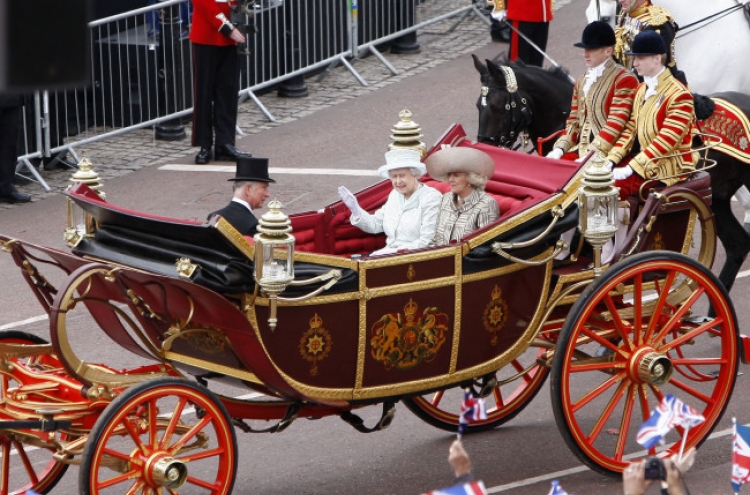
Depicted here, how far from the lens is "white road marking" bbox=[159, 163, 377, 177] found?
492 inches

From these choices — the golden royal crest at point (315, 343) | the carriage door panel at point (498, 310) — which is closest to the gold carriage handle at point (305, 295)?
the golden royal crest at point (315, 343)

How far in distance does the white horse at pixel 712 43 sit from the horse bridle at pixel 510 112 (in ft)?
6.81

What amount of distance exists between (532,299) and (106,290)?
6.55 feet

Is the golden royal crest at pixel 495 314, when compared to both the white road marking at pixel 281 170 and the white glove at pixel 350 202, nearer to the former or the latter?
the white glove at pixel 350 202

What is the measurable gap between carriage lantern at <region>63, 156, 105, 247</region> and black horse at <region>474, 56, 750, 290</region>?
3774 mm

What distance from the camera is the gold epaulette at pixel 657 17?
10016mm

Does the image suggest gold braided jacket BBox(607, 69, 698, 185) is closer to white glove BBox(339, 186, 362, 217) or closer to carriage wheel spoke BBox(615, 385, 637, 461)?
carriage wheel spoke BBox(615, 385, 637, 461)

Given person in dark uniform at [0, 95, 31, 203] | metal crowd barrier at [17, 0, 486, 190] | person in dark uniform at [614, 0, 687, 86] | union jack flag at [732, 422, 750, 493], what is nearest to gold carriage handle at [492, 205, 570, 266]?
union jack flag at [732, 422, 750, 493]

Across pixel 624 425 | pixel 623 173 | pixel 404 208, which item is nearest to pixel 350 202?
pixel 404 208

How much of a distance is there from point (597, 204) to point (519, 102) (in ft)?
10.5

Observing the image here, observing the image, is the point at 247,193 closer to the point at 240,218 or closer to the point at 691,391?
the point at 240,218

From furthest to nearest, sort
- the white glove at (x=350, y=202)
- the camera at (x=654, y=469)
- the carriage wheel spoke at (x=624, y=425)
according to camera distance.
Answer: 1. the white glove at (x=350, y=202)
2. the carriage wheel spoke at (x=624, y=425)
3. the camera at (x=654, y=469)

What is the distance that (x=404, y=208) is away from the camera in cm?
721

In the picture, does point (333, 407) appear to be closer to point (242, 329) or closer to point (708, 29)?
point (242, 329)
